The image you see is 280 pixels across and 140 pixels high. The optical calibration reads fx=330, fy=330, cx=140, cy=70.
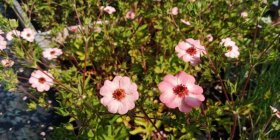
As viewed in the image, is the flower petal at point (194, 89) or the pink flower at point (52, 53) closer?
the flower petal at point (194, 89)

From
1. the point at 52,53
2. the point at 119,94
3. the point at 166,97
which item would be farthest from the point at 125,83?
the point at 52,53

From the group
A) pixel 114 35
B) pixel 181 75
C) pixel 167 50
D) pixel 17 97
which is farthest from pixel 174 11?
pixel 17 97

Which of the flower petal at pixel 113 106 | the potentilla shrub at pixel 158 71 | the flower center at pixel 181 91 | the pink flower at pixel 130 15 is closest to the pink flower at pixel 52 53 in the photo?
the potentilla shrub at pixel 158 71

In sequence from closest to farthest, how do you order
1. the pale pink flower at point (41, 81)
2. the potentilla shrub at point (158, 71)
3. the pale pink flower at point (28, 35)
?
1. the potentilla shrub at point (158, 71)
2. the pale pink flower at point (41, 81)
3. the pale pink flower at point (28, 35)

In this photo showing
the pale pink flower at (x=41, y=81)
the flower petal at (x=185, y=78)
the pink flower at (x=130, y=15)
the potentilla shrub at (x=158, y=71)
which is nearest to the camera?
the flower petal at (x=185, y=78)

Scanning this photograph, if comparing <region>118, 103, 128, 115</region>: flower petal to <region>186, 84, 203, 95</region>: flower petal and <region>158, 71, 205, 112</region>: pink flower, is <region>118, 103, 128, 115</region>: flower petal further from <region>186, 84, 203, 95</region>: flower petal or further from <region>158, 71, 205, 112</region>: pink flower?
<region>186, 84, 203, 95</region>: flower petal

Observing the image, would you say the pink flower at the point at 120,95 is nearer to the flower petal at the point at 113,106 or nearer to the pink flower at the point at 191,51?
the flower petal at the point at 113,106

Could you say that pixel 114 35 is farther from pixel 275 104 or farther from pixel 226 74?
pixel 275 104
